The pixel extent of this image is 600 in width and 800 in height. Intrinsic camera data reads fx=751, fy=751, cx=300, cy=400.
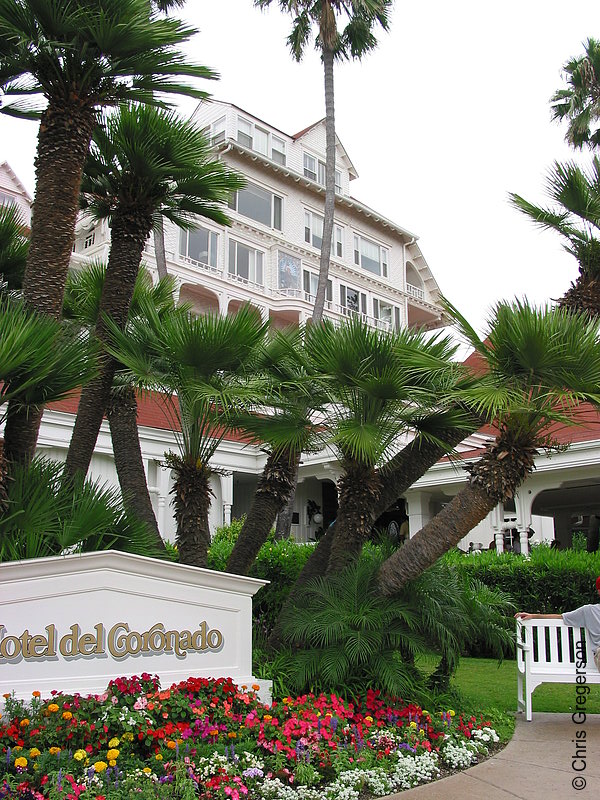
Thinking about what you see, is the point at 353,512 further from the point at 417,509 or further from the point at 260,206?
the point at 260,206

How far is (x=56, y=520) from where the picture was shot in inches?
239

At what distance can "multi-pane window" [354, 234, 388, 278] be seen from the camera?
3456 cm

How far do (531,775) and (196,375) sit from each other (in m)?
4.22

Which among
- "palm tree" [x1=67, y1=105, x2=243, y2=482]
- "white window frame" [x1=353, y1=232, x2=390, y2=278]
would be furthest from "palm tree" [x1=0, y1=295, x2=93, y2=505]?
"white window frame" [x1=353, y1=232, x2=390, y2=278]

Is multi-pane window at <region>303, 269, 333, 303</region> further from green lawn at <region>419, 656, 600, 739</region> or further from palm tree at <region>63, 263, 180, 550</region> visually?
green lawn at <region>419, 656, 600, 739</region>

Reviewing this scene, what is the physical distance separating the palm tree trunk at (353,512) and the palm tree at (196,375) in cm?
124

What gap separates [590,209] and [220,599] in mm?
5869

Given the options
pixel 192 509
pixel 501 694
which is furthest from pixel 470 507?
pixel 501 694

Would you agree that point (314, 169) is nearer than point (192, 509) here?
No

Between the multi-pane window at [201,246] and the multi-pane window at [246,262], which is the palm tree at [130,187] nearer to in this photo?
the multi-pane window at [201,246]

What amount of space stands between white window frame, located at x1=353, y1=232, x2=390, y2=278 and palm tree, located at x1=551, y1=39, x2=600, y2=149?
13197 millimetres

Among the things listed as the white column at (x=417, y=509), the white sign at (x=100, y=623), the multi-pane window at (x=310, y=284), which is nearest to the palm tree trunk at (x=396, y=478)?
the white sign at (x=100, y=623)

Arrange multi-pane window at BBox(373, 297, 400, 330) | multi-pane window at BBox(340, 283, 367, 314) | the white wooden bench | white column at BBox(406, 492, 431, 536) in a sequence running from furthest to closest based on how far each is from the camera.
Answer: multi-pane window at BBox(373, 297, 400, 330), multi-pane window at BBox(340, 283, 367, 314), white column at BBox(406, 492, 431, 536), the white wooden bench

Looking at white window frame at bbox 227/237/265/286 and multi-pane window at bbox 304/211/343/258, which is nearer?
white window frame at bbox 227/237/265/286
